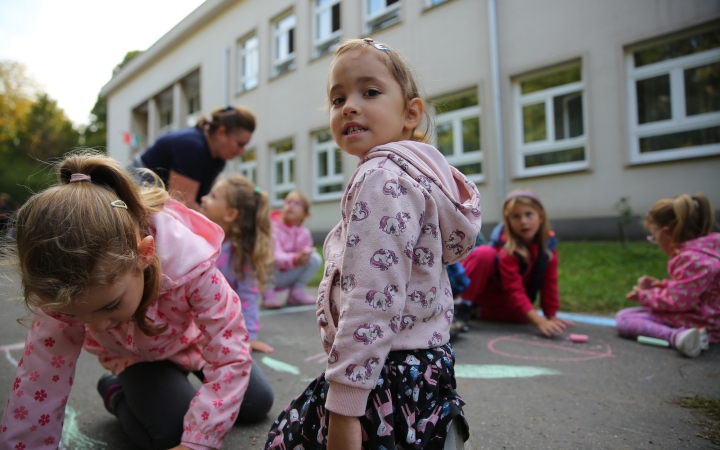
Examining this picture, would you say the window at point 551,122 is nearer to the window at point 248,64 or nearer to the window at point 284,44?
the window at point 284,44

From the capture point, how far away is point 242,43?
1423cm

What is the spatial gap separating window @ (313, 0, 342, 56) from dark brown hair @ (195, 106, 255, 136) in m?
8.48

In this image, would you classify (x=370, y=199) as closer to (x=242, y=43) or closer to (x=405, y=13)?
(x=405, y=13)

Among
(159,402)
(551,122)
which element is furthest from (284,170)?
(159,402)

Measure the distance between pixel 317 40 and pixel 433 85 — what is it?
416 cm

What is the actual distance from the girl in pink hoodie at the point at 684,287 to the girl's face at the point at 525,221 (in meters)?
0.66

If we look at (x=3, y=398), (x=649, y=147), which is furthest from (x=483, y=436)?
(x=649, y=147)

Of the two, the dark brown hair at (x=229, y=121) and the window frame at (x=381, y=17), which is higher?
the window frame at (x=381, y=17)

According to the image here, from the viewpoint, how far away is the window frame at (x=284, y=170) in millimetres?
12852

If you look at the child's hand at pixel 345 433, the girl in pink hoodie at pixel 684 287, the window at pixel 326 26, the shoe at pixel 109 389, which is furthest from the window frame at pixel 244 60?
the child's hand at pixel 345 433

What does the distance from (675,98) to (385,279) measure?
299 inches

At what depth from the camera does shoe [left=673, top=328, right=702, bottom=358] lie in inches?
95.5

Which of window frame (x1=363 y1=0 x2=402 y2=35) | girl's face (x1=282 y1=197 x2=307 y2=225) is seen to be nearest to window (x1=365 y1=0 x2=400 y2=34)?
window frame (x1=363 y1=0 x2=402 y2=35)

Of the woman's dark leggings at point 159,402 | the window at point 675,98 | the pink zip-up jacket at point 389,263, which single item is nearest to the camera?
the pink zip-up jacket at point 389,263
